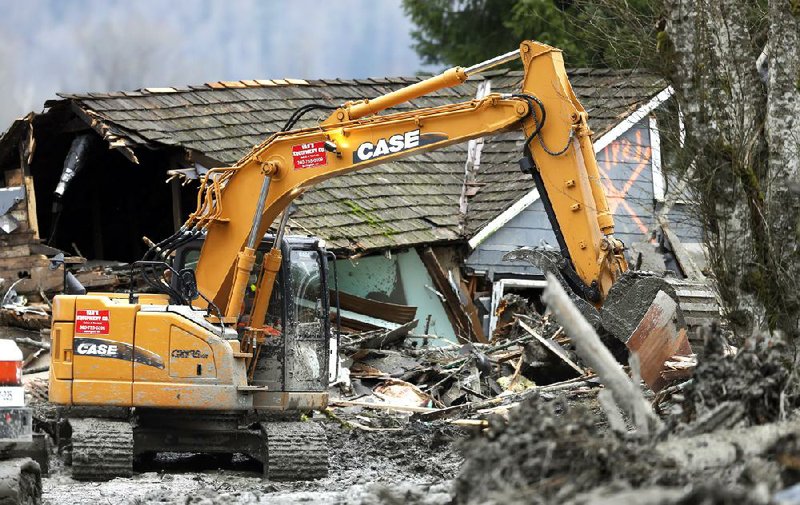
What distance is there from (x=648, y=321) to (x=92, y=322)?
15.4ft

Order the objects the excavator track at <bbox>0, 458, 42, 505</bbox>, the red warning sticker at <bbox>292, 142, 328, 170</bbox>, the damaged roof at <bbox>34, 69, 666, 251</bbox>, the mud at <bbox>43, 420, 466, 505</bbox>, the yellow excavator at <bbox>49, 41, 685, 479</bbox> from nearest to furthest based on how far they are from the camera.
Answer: the excavator track at <bbox>0, 458, 42, 505</bbox> < the mud at <bbox>43, 420, 466, 505</bbox> < the yellow excavator at <bbox>49, 41, 685, 479</bbox> < the red warning sticker at <bbox>292, 142, 328, 170</bbox> < the damaged roof at <bbox>34, 69, 666, 251</bbox>

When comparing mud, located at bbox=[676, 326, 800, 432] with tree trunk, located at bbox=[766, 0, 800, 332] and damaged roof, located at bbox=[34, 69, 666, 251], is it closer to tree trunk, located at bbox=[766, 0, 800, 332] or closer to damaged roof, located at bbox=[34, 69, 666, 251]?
tree trunk, located at bbox=[766, 0, 800, 332]

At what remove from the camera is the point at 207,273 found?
40.3ft

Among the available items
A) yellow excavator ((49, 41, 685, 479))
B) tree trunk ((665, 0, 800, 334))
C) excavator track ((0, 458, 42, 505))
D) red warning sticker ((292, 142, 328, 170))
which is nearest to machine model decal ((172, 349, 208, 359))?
yellow excavator ((49, 41, 685, 479))

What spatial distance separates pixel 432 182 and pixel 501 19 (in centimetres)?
1204

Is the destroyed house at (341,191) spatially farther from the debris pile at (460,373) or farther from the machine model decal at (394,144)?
the machine model decal at (394,144)

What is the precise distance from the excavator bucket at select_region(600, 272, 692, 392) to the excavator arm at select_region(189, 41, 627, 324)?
5.7 inches

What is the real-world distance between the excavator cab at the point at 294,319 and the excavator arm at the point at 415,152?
155 millimetres

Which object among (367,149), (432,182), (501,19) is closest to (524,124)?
(367,149)

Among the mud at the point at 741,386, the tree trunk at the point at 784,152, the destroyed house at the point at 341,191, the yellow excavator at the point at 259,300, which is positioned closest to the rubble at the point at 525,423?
the mud at the point at 741,386

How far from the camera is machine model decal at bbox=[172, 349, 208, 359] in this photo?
38.0ft

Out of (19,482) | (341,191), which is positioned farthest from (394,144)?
(341,191)

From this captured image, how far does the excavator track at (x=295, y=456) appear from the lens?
38.1 ft

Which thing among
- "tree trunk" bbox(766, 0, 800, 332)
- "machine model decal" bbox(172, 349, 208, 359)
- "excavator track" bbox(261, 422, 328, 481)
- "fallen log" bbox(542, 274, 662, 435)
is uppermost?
"tree trunk" bbox(766, 0, 800, 332)
